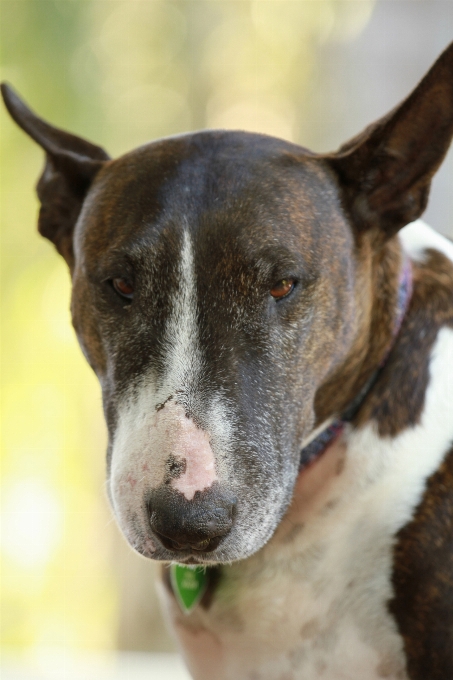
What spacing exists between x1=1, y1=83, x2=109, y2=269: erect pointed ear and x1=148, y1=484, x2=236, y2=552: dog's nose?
69 cm

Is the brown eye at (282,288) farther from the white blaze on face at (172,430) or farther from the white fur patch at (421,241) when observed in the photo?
the white fur patch at (421,241)

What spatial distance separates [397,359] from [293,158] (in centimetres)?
41

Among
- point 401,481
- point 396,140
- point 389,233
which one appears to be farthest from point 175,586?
point 396,140

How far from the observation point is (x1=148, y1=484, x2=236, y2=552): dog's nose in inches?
46.9

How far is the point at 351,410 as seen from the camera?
159cm

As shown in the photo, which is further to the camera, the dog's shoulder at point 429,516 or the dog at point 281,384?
the dog's shoulder at point 429,516

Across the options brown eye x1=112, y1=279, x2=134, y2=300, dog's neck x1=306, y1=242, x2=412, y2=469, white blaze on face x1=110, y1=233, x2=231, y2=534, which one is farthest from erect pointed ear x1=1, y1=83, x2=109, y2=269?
dog's neck x1=306, y1=242, x2=412, y2=469

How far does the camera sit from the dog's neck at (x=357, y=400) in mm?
1571

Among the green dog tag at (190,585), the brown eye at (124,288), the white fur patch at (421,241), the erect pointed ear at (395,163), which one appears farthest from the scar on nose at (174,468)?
the white fur patch at (421,241)

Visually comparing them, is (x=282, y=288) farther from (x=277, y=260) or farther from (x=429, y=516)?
(x=429, y=516)

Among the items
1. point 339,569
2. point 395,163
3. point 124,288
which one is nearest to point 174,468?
point 124,288

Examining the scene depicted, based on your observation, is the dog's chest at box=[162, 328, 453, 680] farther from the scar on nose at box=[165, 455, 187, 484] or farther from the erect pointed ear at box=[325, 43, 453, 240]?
the scar on nose at box=[165, 455, 187, 484]

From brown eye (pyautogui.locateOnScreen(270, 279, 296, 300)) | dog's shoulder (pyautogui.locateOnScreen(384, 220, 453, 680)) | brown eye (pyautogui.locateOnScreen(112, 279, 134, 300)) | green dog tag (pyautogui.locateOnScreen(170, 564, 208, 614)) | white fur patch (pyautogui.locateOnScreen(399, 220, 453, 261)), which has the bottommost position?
green dog tag (pyautogui.locateOnScreen(170, 564, 208, 614))

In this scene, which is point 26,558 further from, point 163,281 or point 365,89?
point 163,281
